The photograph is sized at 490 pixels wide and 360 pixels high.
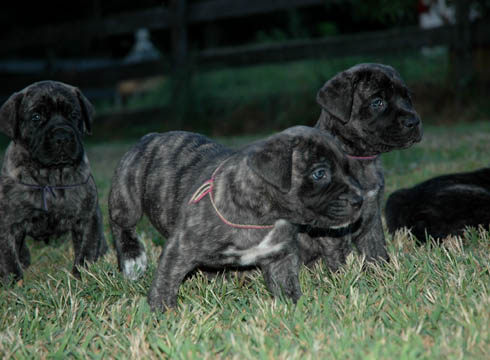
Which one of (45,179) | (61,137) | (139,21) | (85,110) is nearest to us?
(61,137)

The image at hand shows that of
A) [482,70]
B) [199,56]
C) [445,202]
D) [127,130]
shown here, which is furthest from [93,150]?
[445,202]

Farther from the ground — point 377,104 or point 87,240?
point 377,104

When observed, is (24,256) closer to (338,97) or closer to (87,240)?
(87,240)

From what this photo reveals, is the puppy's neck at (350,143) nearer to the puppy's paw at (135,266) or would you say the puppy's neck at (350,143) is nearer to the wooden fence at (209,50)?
the puppy's paw at (135,266)

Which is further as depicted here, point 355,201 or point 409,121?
point 409,121

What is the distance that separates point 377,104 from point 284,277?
1.55 meters

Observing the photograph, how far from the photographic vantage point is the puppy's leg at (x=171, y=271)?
380 cm

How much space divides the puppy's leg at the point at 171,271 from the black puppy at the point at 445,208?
2.39m

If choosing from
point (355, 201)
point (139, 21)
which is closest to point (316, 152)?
point (355, 201)

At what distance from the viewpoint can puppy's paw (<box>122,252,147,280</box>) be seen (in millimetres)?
4758

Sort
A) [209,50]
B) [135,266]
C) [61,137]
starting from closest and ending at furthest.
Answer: [135,266] < [61,137] < [209,50]

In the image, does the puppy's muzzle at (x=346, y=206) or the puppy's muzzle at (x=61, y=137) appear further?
the puppy's muzzle at (x=61, y=137)

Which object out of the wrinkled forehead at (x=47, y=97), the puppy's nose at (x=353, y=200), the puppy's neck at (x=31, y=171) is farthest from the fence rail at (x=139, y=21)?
the puppy's nose at (x=353, y=200)

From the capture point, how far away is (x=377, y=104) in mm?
4562
